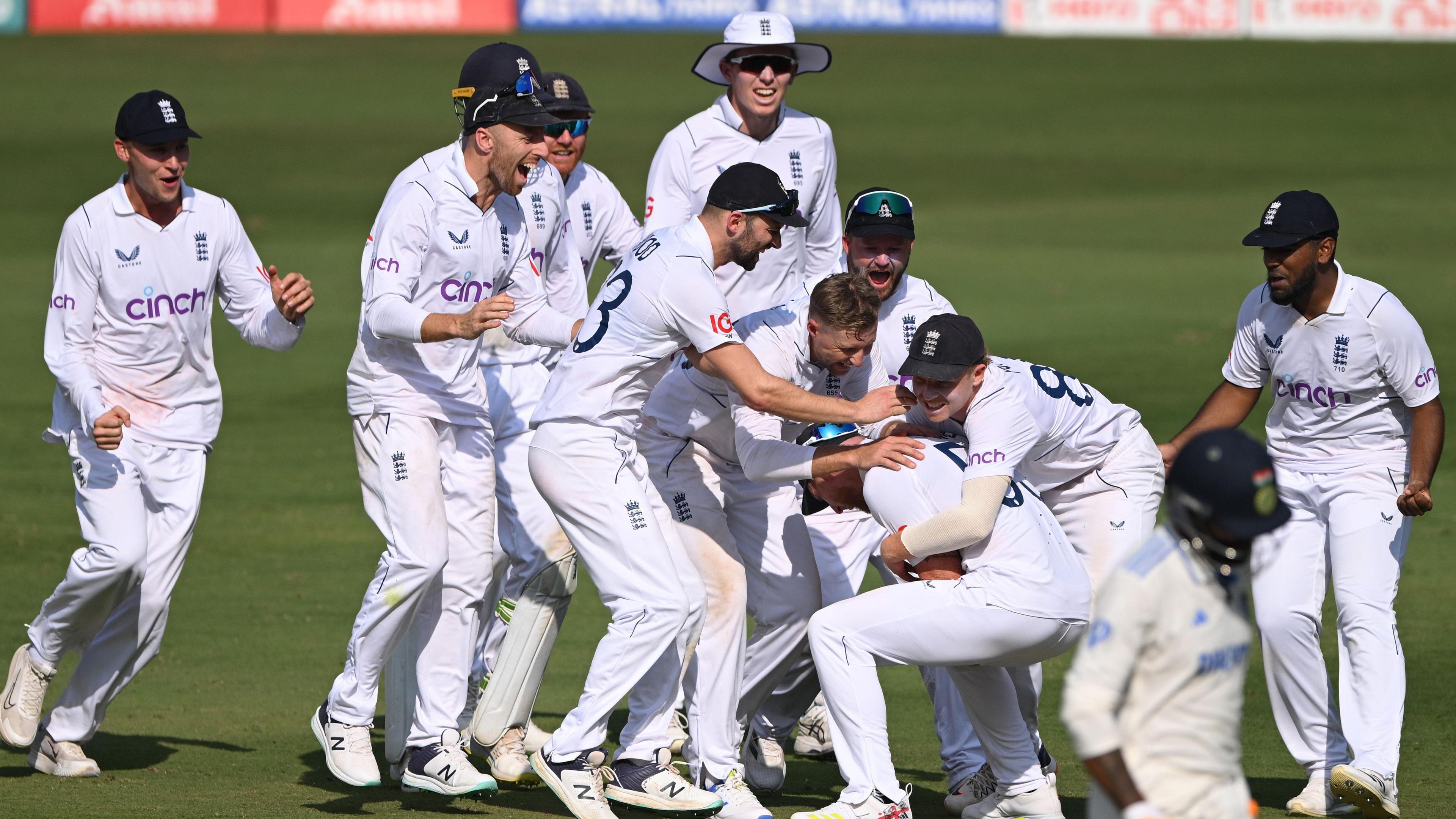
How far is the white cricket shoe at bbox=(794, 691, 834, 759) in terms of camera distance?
870cm

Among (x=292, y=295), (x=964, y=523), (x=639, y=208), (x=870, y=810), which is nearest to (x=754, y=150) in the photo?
(x=292, y=295)

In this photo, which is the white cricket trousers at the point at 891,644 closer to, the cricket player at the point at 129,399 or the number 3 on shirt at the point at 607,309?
the number 3 on shirt at the point at 607,309

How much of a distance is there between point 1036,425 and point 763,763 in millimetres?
2097

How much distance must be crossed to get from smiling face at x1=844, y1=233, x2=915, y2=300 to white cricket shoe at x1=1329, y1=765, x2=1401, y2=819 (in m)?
2.80

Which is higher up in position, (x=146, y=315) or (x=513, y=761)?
(x=146, y=315)

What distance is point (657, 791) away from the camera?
23.3ft

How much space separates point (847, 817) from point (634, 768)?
1163 mm

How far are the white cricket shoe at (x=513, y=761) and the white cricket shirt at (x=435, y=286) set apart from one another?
1.39 meters

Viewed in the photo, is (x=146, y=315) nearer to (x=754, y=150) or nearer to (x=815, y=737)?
(x=754, y=150)

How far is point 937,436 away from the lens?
703cm

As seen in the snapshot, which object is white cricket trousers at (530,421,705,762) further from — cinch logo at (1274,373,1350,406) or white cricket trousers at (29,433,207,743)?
cinch logo at (1274,373,1350,406)

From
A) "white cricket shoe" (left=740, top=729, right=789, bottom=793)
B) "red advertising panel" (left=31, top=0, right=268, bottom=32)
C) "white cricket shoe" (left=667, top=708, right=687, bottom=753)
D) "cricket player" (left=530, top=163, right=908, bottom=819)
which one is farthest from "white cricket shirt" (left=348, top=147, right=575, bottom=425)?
"red advertising panel" (left=31, top=0, right=268, bottom=32)

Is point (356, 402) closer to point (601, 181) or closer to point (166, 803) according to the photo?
point (166, 803)

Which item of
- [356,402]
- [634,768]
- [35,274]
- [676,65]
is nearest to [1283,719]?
[634,768]
